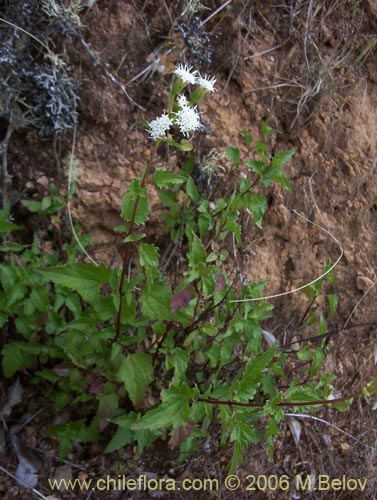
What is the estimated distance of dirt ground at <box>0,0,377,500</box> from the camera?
2113mm

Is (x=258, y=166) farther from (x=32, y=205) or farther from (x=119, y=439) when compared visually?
(x=119, y=439)

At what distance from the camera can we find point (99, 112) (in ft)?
6.98

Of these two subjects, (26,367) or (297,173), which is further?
(297,173)

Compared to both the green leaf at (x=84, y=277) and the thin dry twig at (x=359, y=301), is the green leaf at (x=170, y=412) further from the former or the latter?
the thin dry twig at (x=359, y=301)

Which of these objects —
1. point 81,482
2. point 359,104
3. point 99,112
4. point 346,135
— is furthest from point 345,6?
point 81,482

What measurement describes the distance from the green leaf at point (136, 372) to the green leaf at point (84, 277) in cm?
26

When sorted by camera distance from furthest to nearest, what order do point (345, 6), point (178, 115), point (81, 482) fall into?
1. point (345, 6)
2. point (81, 482)
3. point (178, 115)

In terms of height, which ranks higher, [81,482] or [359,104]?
[359,104]

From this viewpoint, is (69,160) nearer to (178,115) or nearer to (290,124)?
(178,115)

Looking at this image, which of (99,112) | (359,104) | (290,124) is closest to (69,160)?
(99,112)

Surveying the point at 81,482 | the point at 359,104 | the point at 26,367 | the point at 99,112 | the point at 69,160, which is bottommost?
the point at 81,482

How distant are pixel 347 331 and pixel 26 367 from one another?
1621 millimetres

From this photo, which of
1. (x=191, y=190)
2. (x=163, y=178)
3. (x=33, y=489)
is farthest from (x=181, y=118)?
(x=33, y=489)

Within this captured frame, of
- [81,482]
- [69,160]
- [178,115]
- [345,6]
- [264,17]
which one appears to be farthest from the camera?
A: [345,6]
